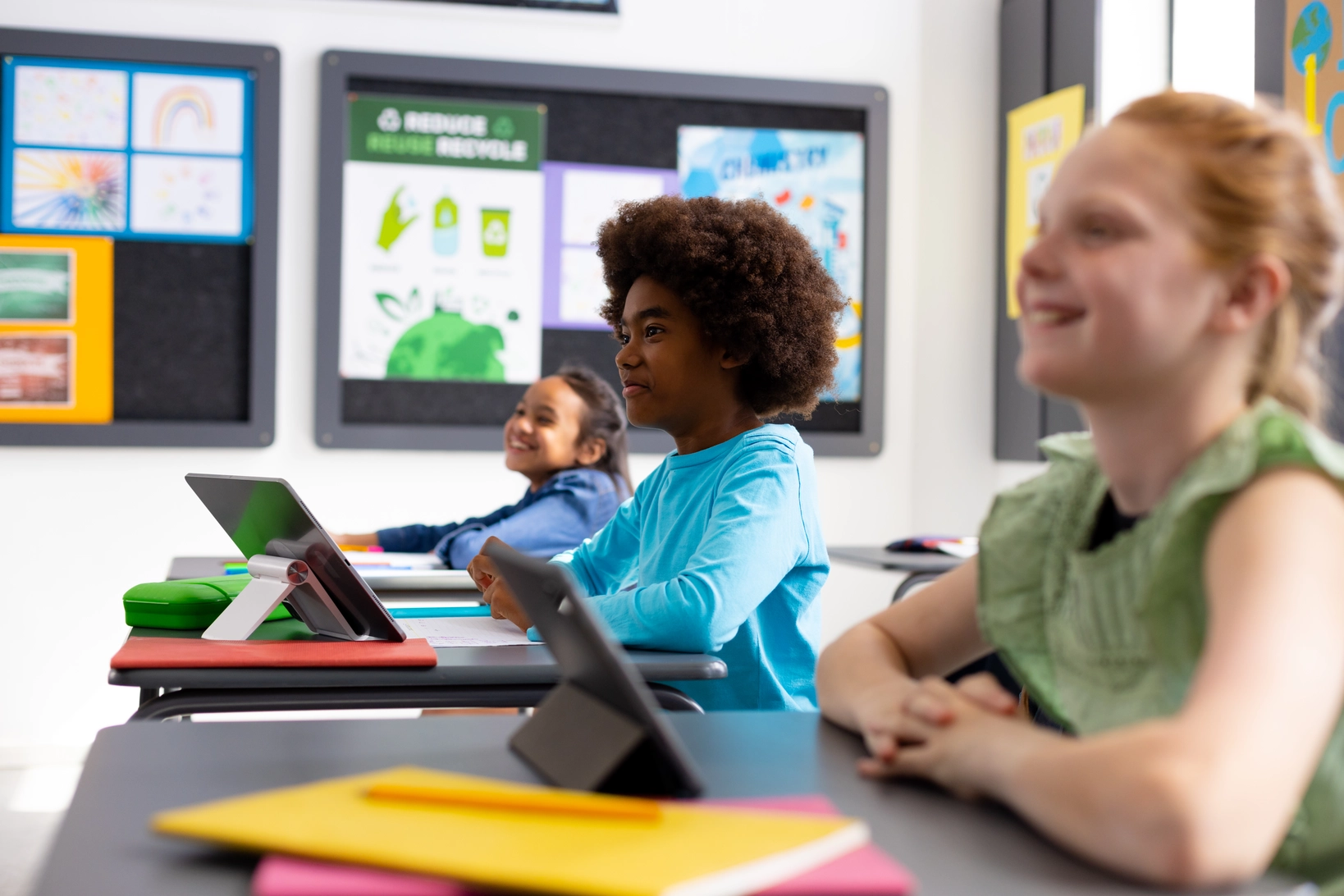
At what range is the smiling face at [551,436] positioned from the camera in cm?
300

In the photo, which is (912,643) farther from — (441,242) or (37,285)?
(37,285)

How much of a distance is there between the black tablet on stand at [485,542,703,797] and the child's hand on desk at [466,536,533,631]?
682 mm

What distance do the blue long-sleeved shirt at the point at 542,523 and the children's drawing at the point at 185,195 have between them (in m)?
1.15

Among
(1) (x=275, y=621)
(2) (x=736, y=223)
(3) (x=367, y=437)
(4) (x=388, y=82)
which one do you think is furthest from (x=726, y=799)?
(4) (x=388, y=82)

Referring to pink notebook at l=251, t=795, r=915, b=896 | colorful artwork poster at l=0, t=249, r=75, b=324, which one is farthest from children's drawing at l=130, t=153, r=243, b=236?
pink notebook at l=251, t=795, r=915, b=896

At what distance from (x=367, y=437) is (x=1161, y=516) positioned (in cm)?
309

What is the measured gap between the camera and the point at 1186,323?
0.76m

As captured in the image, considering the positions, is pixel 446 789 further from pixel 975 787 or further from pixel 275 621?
pixel 275 621

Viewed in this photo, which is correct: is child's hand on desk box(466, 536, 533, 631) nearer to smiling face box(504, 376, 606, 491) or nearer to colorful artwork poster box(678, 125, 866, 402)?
smiling face box(504, 376, 606, 491)

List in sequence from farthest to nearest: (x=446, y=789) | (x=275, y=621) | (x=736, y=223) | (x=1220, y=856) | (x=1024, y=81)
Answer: (x=1024, y=81), (x=736, y=223), (x=275, y=621), (x=446, y=789), (x=1220, y=856)

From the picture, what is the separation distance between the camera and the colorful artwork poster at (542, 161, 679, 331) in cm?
376

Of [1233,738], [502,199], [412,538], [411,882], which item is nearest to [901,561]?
[412,538]

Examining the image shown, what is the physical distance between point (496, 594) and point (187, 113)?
8.19 feet

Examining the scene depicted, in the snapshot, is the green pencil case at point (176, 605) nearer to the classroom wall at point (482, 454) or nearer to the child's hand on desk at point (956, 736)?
the child's hand on desk at point (956, 736)
